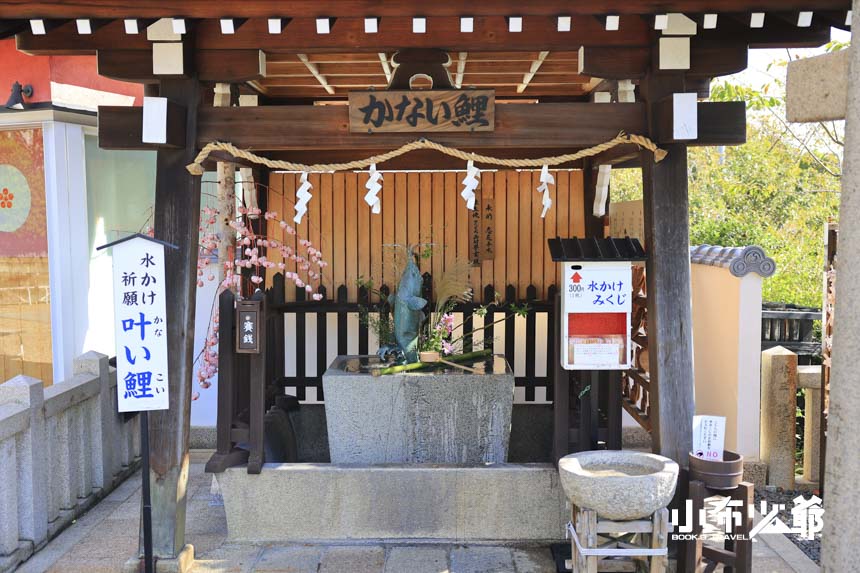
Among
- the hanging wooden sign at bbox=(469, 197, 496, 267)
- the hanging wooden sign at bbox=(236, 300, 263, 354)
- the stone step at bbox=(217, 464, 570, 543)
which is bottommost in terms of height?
the stone step at bbox=(217, 464, 570, 543)

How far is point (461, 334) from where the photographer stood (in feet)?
25.2

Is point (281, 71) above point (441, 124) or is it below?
above

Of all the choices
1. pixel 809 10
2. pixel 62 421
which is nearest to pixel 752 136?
pixel 809 10

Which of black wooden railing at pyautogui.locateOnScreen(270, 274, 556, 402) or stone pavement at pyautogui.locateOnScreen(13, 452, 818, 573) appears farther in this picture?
black wooden railing at pyautogui.locateOnScreen(270, 274, 556, 402)

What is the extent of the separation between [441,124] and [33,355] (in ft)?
18.0

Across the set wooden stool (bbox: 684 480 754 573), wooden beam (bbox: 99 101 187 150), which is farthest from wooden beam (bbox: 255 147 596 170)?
wooden stool (bbox: 684 480 754 573)

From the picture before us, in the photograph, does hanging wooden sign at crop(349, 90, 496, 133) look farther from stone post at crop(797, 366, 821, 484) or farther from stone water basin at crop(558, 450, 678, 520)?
stone post at crop(797, 366, 821, 484)

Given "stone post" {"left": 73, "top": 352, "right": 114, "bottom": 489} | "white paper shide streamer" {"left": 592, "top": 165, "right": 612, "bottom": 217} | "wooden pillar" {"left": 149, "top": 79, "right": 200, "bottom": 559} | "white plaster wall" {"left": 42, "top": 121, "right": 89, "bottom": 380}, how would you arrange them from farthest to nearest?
1. "white plaster wall" {"left": 42, "top": 121, "right": 89, "bottom": 380}
2. "white paper shide streamer" {"left": 592, "top": 165, "right": 612, "bottom": 217}
3. "stone post" {"left": 73, "top": 352, "right": 114, "bottom": 489}
4. "wooden pillar" {"left": 149, "top": 79, "right": 200, "bottom": 559}

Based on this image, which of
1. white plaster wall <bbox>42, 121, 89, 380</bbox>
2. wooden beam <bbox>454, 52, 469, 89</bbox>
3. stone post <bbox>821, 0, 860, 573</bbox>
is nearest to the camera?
stone post <bbox>821, 0, 860, 573</bbox>

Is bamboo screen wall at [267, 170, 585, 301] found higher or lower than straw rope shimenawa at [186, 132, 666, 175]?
lower

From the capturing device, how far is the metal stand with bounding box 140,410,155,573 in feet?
15.5

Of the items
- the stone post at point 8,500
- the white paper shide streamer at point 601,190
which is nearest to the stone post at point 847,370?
the white paper shide streamer at point 601,190

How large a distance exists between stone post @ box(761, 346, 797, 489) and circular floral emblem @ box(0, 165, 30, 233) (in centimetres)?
756

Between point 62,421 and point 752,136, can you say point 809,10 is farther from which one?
point 752,136
